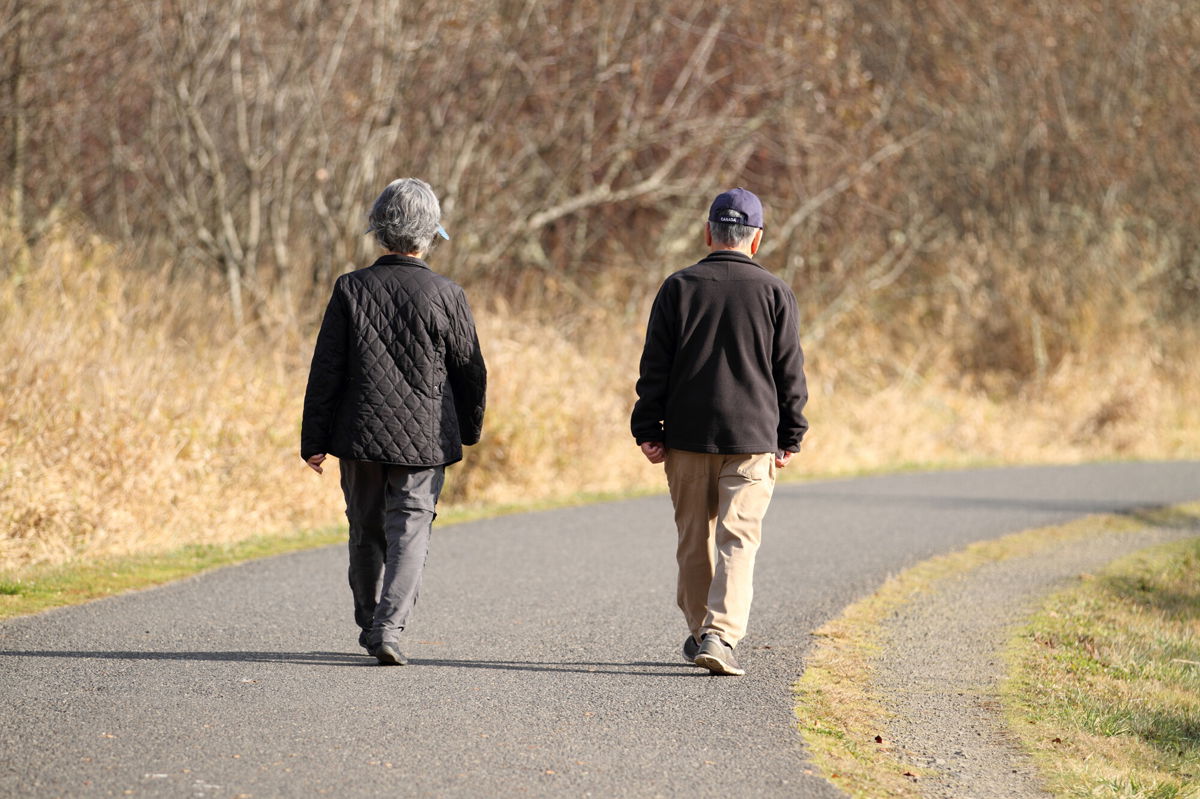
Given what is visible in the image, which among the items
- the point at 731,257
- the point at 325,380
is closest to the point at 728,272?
the point at 731,257

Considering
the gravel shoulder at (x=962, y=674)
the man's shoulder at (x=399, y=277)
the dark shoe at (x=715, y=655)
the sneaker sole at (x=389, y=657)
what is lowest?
the gravel shoulder at (x=962, y=674)

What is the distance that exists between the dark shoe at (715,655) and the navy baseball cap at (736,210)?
5.33 feet

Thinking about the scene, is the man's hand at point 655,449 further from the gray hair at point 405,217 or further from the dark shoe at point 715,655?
the gray hair at point 405,217

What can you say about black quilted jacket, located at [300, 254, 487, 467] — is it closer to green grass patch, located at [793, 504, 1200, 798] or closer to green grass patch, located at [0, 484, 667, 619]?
green grass patch, located at [793, 504, 1200, 798]

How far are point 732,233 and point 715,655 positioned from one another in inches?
65.1

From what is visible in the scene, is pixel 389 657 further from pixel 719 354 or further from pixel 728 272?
pixel 728 272

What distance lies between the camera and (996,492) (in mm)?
15117

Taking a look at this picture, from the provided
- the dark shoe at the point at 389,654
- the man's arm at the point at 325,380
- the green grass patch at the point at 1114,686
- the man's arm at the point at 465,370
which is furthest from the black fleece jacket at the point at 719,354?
the green grass patch at the point at 1114,686

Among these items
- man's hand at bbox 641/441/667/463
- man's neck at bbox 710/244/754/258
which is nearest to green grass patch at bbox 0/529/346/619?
man's hand at bbox 641/441/667/463

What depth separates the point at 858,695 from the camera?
6098 millimetres

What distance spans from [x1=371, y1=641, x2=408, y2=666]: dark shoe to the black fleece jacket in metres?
1.29

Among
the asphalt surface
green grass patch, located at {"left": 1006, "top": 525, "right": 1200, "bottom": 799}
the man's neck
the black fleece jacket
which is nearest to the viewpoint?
the asphalt surface

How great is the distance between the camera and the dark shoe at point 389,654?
20.2 ft

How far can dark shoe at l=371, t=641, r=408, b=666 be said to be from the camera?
6.16 meters
